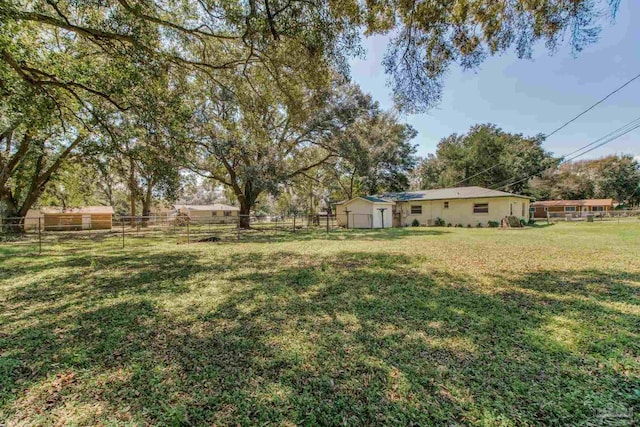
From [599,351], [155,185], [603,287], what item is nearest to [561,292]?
[603,287]

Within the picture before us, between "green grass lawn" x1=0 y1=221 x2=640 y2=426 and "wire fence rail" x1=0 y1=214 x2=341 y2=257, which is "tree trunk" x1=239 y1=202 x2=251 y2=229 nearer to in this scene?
"wire fence rail" x1=0 y1=214 x2=341 y2=257

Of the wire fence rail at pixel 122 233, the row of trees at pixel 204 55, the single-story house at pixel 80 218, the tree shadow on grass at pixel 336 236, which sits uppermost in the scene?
the row of trees at pixel 204 55

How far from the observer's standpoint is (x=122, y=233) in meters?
14.5

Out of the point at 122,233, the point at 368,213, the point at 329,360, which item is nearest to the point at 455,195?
the point at 368,213

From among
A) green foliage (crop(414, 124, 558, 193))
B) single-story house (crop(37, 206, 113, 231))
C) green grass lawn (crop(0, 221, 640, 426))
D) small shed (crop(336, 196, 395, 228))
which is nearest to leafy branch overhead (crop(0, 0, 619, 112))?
green grass lawn (crop(0, 221, 640, 426))

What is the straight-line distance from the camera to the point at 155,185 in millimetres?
7758

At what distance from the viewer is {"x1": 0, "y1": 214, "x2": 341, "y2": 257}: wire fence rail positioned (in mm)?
10711

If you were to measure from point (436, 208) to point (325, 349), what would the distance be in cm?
1943

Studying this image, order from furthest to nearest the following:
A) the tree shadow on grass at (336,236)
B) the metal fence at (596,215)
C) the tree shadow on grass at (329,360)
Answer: the metal fence at (596,215) < the tree shadow on grass at (336,236) < the tree shadow on grass at (329,360)

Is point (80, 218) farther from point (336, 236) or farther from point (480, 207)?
point (480, 207)

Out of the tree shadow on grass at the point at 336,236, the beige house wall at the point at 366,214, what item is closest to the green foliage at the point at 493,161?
the beige house wall at the point at 366,214

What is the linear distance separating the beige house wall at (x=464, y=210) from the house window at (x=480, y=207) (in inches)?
7.1

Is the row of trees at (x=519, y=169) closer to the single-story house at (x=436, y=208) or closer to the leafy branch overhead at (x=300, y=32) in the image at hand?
the single-story house at (x=436, y=208)

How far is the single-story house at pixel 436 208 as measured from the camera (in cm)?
1814
